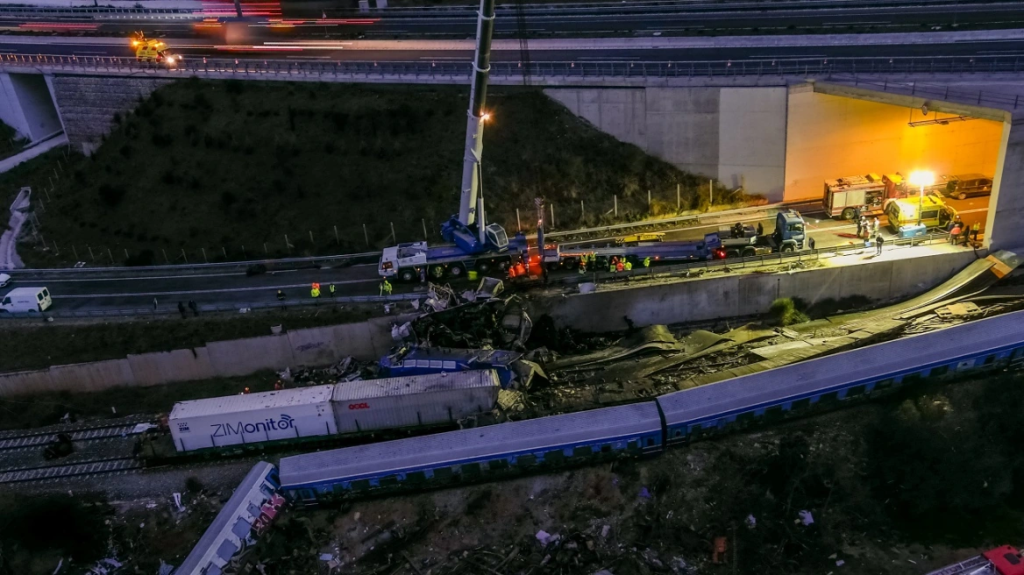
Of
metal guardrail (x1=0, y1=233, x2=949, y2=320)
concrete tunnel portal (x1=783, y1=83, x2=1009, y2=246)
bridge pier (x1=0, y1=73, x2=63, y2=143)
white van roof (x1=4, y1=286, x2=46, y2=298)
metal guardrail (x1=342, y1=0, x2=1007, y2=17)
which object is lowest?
metal guardrail (x1=0, y1=233, x2=949, y2=320)

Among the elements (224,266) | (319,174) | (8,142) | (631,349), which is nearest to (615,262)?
(631,349)

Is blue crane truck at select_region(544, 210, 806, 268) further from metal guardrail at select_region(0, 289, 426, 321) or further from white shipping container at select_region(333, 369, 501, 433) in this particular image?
white shipping container at select_region(333, 369, 501, 433)

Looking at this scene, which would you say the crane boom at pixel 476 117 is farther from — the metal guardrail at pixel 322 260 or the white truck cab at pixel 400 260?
the metal guardrail at pixel 322 260

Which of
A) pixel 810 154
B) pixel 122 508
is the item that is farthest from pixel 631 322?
pixel 122 508

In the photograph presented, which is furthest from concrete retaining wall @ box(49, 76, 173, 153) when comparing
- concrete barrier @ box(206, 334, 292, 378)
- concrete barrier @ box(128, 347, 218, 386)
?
concrete barrier @ box(206, 334, 292, 378)

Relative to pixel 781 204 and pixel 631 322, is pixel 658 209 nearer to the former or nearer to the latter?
pixel 781 204

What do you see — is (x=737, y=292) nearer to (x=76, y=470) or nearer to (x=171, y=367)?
(x=171, y=367)
